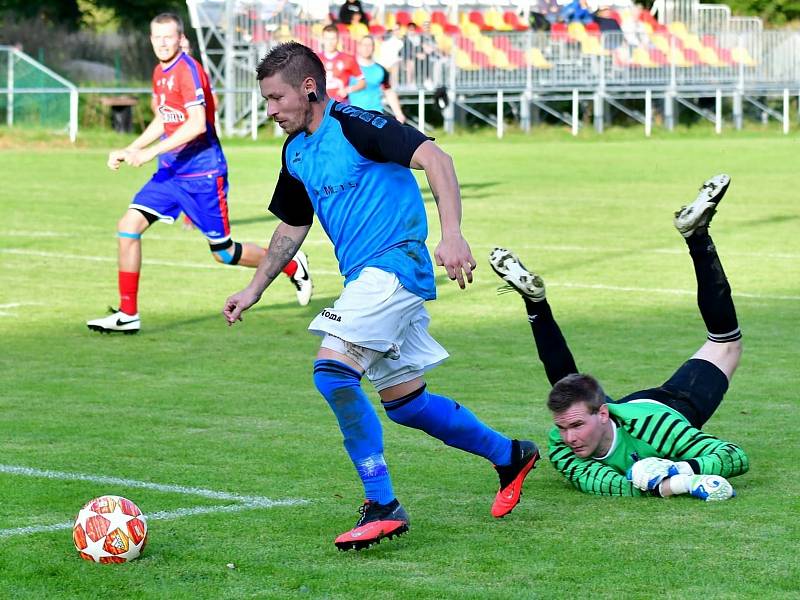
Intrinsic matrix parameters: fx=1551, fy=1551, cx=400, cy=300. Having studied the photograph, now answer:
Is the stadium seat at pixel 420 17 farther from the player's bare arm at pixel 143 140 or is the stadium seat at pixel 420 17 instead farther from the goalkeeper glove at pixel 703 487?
the goalkeeper glove at pixel 703 487

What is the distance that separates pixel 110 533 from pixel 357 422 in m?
0.97

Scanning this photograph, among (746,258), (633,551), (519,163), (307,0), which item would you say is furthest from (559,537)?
(307,0)

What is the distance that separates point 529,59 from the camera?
1572 inches

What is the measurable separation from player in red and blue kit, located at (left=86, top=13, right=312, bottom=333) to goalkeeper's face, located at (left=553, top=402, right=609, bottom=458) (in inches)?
221

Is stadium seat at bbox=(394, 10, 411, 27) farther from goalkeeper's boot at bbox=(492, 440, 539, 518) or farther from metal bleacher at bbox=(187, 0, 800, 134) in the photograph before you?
goalkeeper's boot at bbox=(492, 440, 539, 518)

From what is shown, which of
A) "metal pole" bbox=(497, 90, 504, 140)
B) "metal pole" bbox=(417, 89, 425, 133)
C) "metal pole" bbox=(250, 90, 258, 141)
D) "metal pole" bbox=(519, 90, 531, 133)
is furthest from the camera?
"metal pole" bbox=(519, 90, 531, 133)

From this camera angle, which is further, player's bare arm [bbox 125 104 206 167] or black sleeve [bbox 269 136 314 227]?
player's bare arm [bbox 125 104 206 167]

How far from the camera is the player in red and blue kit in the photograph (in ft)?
37.6

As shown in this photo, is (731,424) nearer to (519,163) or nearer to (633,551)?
(633,551)

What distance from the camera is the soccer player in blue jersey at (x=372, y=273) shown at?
565 cm

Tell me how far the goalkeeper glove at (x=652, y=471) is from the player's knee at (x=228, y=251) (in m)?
6.08

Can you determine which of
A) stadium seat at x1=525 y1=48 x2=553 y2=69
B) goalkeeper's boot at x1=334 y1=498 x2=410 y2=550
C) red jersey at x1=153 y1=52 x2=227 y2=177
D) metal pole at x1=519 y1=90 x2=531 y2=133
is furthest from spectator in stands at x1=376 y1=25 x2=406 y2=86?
goalkeeper's boot at x1=334 y1=498 x2=410 y2=550

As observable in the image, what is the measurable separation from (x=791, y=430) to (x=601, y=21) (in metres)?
36.1

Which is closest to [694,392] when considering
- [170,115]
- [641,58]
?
[170,115]
